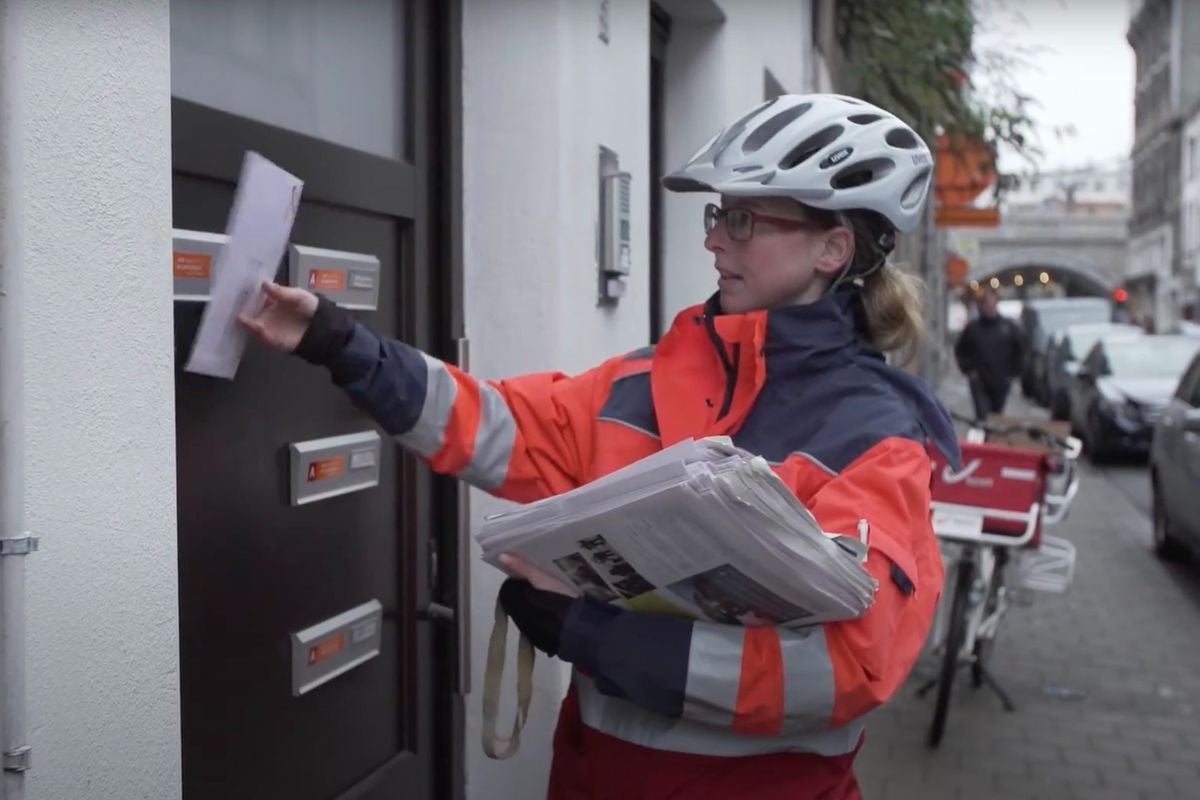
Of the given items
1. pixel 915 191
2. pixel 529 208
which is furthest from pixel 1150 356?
pixel 915 191

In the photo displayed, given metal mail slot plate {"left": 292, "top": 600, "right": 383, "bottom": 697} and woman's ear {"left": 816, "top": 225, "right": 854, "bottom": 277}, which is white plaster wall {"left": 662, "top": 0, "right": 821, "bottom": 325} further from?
woman's ear {"left": 816, "top": 225, "right": 854, "bottom": 277}

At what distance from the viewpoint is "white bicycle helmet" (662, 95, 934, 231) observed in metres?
2.27

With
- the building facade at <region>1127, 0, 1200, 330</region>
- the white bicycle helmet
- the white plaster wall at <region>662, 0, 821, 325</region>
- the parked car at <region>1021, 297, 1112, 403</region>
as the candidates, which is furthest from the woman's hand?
the building facade at <region>1127, 0, 1200, 330</region>

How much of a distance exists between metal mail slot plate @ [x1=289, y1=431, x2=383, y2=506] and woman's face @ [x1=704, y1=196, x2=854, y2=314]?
937mm

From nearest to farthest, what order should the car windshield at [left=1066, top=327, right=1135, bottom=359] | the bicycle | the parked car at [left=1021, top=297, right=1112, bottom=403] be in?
the bicycle
the car windshield at [left=1066, top=327, right=1135, bottom=359]
the parked car at [left=1021, top=297, right=1112, bottom=403]

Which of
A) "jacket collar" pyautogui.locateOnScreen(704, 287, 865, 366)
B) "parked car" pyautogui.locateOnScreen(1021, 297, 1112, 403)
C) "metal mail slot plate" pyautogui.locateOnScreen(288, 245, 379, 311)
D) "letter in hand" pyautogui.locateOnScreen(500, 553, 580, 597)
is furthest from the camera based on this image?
"parked car" pyautogui.locateOnScreen(1021, 297, 1112, 403)

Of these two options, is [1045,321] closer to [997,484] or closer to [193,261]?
[997,484]

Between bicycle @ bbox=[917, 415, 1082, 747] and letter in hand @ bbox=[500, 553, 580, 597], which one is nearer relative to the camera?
letter in hand @ bbox=[500, 553, 580, 597]

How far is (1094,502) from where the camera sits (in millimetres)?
12984

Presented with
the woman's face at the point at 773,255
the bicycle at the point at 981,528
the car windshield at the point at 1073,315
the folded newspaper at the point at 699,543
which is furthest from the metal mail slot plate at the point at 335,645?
the car windshield at the point at 1073,315

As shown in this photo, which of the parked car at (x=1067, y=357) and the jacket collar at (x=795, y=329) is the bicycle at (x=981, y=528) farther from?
the parked car at (x=1067, y=357)

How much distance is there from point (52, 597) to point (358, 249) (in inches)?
52.8

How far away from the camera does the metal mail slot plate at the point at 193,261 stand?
2.29 meters

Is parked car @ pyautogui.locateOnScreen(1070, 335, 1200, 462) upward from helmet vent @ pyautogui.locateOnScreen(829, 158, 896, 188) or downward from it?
downward
